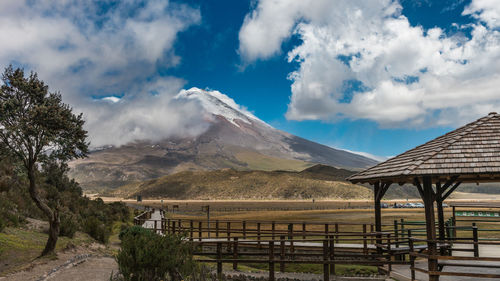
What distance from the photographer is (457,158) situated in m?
11.2

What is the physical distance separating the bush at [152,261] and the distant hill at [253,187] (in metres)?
106

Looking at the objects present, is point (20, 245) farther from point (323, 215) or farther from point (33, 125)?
point (323, 215)

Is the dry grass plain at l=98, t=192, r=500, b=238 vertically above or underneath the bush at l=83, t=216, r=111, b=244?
underneath

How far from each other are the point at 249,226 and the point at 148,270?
3588cm

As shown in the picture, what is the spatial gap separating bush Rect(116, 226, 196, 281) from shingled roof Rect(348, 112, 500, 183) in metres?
6.29

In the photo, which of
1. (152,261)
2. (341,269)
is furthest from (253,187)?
(152,261)

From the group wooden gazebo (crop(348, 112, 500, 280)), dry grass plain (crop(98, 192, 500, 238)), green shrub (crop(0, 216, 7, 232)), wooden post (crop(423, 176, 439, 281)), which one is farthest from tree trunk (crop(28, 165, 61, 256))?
wooden post (crop(423, 176, 439, 281))

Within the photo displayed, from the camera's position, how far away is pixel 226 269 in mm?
15164

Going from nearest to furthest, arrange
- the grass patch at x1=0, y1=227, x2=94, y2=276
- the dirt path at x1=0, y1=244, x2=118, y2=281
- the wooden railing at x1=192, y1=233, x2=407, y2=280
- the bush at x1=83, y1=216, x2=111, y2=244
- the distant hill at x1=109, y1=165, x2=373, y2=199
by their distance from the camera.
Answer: the dirt path at x1=0, y1=244, x2=118, y2=281 → the wooden railing at x1=192, y1=233, x2=407, y2=280 → the grass patch at x1=0, y1=227, x2=94, y2=276 → the bush at x1=83, y1=216, x2=111, y2=244 → the distant hill at x1=109, y1=165, x2=373, y2=199

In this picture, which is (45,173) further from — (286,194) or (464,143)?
(286,194)

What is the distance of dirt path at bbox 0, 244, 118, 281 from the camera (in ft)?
34.4

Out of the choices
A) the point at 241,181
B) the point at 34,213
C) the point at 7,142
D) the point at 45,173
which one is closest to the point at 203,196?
the point at 241,181

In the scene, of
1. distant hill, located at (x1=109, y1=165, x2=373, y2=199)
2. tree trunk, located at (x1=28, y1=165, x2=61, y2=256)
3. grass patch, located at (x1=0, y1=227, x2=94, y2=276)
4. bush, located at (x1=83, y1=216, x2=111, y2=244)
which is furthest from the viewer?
distant hill, located at (x1=109, y1=165, x2=373, y2=199)

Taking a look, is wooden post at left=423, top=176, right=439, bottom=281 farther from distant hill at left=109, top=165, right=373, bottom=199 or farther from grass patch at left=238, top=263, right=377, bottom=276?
distant hill at left=109, top=165, right=373, bottom=199
